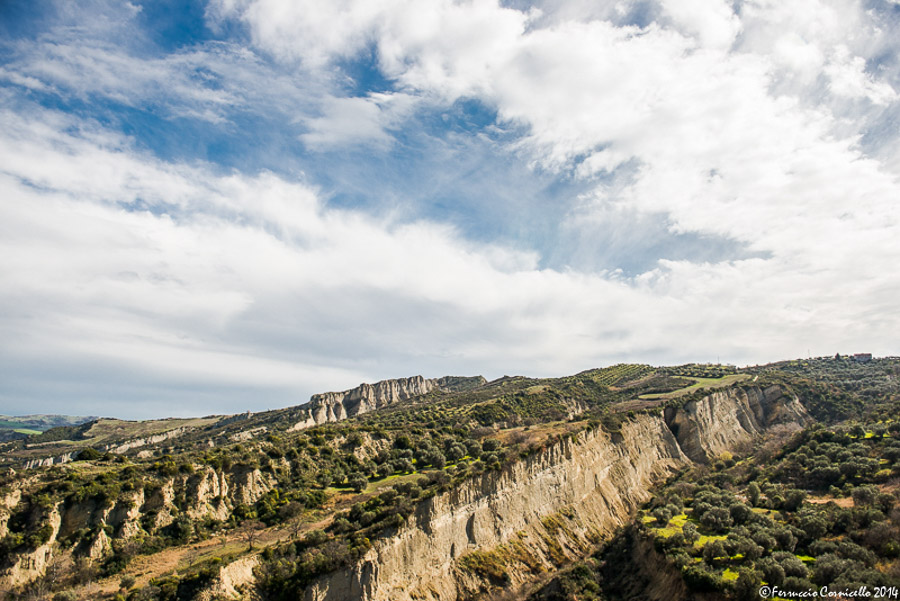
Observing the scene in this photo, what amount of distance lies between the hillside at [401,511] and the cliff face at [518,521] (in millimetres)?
171

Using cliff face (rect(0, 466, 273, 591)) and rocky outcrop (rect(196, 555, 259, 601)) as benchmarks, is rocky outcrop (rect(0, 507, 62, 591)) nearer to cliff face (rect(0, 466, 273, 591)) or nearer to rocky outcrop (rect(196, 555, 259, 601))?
cliff face (rect(0, 466, 273, 591))

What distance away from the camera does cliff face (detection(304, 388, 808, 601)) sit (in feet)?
106

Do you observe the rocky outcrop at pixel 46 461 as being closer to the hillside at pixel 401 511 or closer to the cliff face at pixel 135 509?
the hillside at pixel 401 511

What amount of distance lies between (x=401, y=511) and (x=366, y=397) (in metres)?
128

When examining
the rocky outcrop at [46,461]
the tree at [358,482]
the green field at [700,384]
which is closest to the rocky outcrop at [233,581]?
the tree at [358,482]

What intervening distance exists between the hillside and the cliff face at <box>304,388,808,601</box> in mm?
171

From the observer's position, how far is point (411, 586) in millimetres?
32688

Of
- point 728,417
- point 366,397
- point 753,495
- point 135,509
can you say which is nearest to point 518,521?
point 753,495

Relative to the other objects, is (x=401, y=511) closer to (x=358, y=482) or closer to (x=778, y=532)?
(x=358, y=482)

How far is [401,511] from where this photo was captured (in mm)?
35312

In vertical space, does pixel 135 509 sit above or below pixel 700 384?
below

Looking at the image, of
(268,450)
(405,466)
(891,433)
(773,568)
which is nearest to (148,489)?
(268,450)

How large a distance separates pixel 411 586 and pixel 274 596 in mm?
10132

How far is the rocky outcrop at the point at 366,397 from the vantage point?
435 ft
